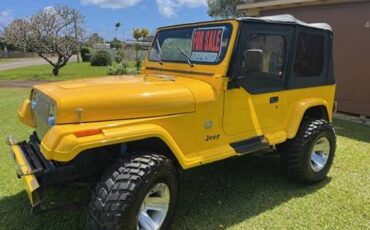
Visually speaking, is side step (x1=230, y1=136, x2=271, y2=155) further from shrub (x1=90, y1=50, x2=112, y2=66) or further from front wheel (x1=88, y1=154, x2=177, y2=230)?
shrub (x1=90, y1=50, x2=112, y2=66)

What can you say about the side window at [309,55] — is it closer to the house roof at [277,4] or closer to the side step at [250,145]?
the side step at [250,145]

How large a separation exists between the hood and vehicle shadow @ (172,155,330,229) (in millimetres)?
1172

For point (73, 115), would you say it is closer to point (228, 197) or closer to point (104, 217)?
point (104, 217)

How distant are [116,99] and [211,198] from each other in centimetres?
181

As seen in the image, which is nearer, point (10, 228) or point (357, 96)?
point (10, 228)

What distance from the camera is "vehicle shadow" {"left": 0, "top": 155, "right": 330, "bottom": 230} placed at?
3.79 meters

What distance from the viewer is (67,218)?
3.82 meters

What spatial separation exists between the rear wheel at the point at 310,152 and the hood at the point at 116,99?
1.68 m

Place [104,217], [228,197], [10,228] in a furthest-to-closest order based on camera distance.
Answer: [228,197], [10,228], [104,217]

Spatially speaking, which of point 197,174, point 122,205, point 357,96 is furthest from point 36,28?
point 122,205

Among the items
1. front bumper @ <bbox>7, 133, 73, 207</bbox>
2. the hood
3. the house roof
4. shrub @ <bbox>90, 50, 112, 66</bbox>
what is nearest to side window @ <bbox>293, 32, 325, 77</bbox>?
the hood

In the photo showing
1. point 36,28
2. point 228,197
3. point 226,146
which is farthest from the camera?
point 36,28

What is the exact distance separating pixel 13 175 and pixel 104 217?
97.9 inches

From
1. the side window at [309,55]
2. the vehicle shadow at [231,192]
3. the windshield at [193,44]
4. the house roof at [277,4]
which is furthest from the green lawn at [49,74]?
the side window at [309,55]
